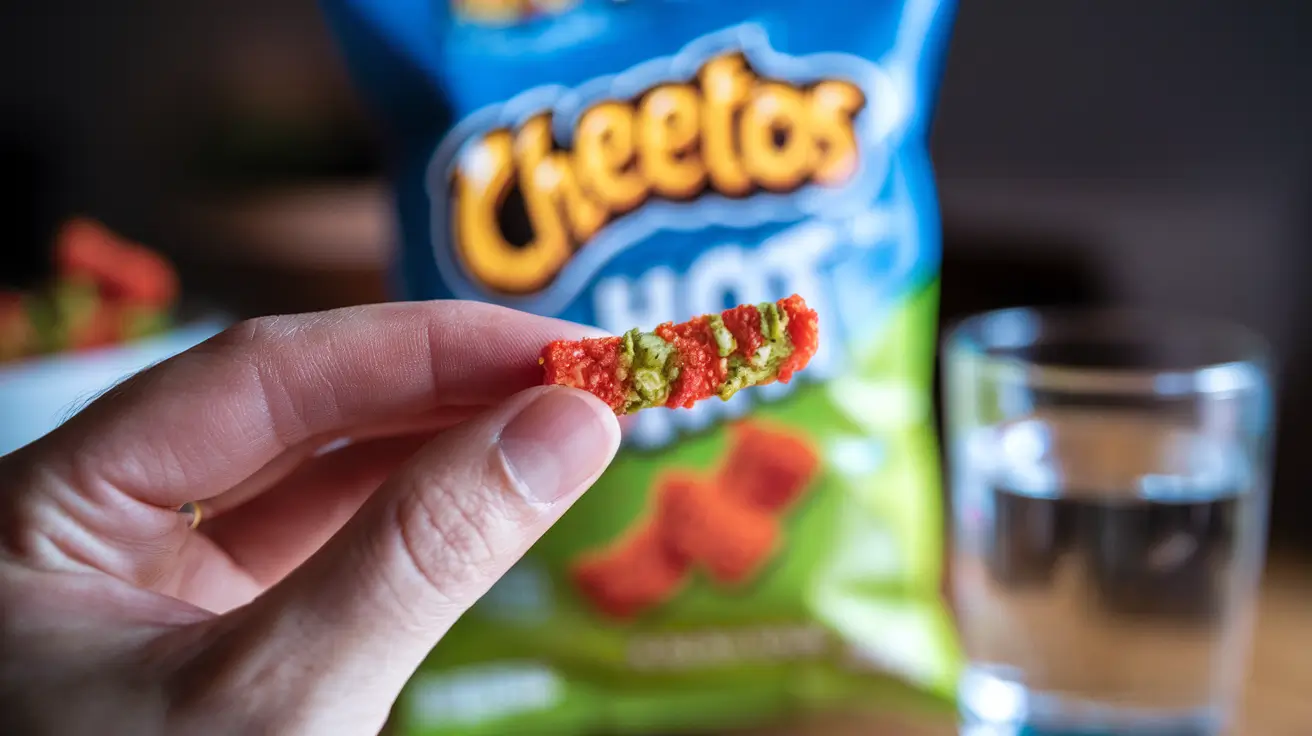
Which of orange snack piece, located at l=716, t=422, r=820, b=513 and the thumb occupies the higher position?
the thumb

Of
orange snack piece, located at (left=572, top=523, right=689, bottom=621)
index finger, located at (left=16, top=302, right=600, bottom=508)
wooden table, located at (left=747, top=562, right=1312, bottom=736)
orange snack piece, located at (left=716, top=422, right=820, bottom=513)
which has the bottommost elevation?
wooden table, located at (left=747, top=562, right=1312, bottom=736)

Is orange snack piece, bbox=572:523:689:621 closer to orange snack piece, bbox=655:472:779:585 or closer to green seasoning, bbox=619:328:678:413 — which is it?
orange snack piece, bbox=655:472:779:585

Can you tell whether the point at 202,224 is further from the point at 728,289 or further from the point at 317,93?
the point at 728,289

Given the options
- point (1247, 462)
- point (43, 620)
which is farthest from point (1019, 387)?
point (43, 620)

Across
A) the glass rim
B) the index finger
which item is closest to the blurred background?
the glass rim

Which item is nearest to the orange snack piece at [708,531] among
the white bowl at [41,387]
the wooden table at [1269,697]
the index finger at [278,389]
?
the wooden table at [1269,697]

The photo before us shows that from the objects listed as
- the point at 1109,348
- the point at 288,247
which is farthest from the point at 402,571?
the point at 288,247
